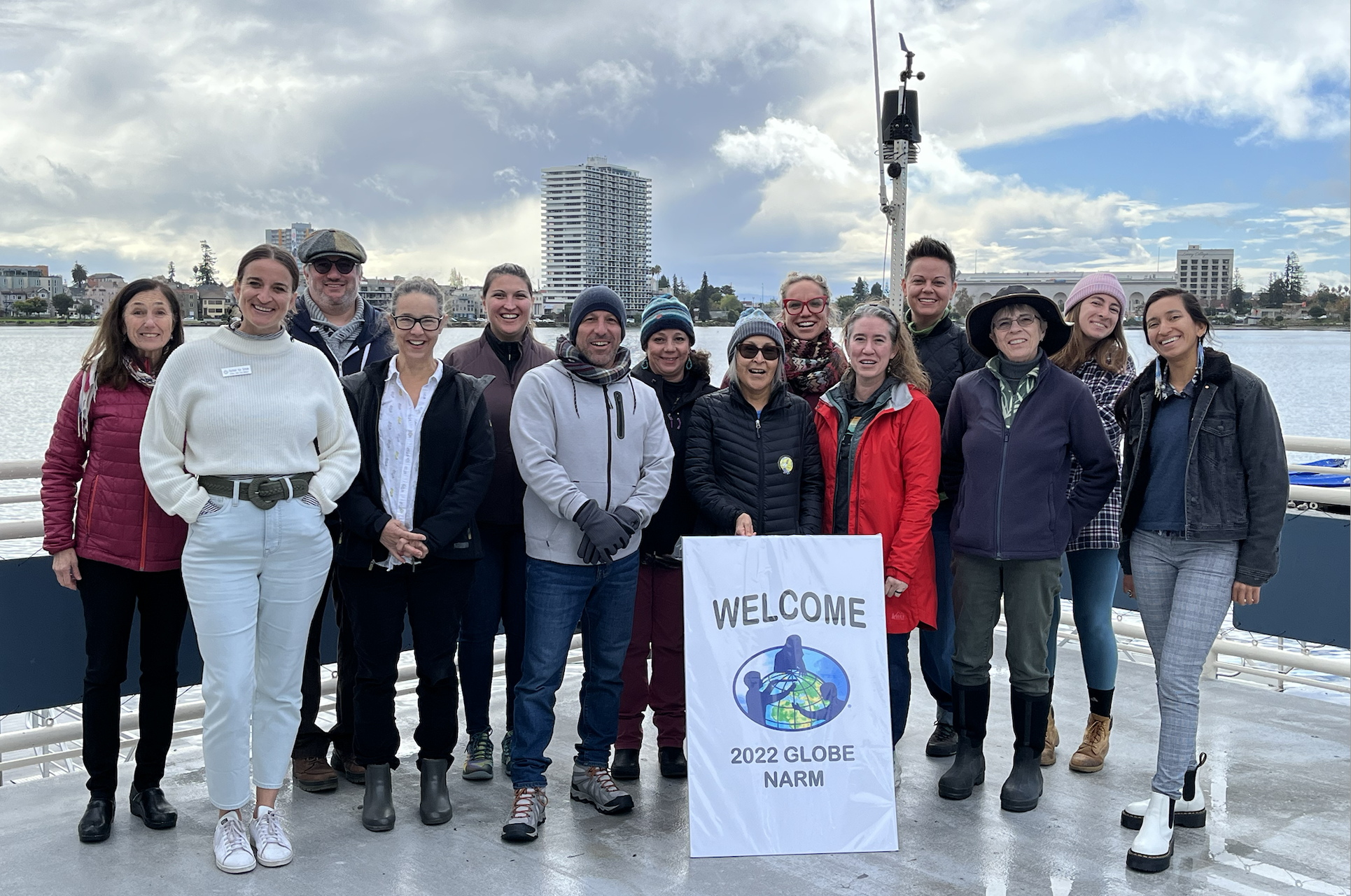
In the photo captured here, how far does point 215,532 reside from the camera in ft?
9.57

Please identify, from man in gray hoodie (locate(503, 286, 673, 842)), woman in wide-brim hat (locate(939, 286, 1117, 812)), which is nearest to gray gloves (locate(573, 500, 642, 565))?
man in gray hoodie (locate(503, 286, 673, 842))

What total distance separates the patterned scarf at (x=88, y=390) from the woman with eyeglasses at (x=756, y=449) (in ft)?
5.78

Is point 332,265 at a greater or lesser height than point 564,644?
greater

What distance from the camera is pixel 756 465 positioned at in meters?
3.50

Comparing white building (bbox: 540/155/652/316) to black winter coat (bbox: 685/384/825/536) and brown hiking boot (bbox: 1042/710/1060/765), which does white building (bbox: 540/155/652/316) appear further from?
brown hiking boot (bbox: 1042/710/1060/765)

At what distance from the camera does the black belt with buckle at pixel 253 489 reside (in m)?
2.95

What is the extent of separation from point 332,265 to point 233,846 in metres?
1.92

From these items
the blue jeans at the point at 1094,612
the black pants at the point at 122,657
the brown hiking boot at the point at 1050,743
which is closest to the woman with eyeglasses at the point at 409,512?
the black pants at the point at 122,657

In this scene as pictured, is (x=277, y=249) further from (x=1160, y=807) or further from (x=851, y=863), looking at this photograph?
(x=1160, y=807)

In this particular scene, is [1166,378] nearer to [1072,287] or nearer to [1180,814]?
[1072,287]

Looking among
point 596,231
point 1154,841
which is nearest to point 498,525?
point 1154,841

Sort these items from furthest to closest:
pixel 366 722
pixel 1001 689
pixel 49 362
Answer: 1. pixel 49 362
2. pixel 1001 689
3. pixel 366 722

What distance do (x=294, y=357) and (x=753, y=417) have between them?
1501 millimetres

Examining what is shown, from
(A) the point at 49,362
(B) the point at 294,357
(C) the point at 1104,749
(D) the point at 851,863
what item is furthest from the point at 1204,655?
(A) the point at 49,362
